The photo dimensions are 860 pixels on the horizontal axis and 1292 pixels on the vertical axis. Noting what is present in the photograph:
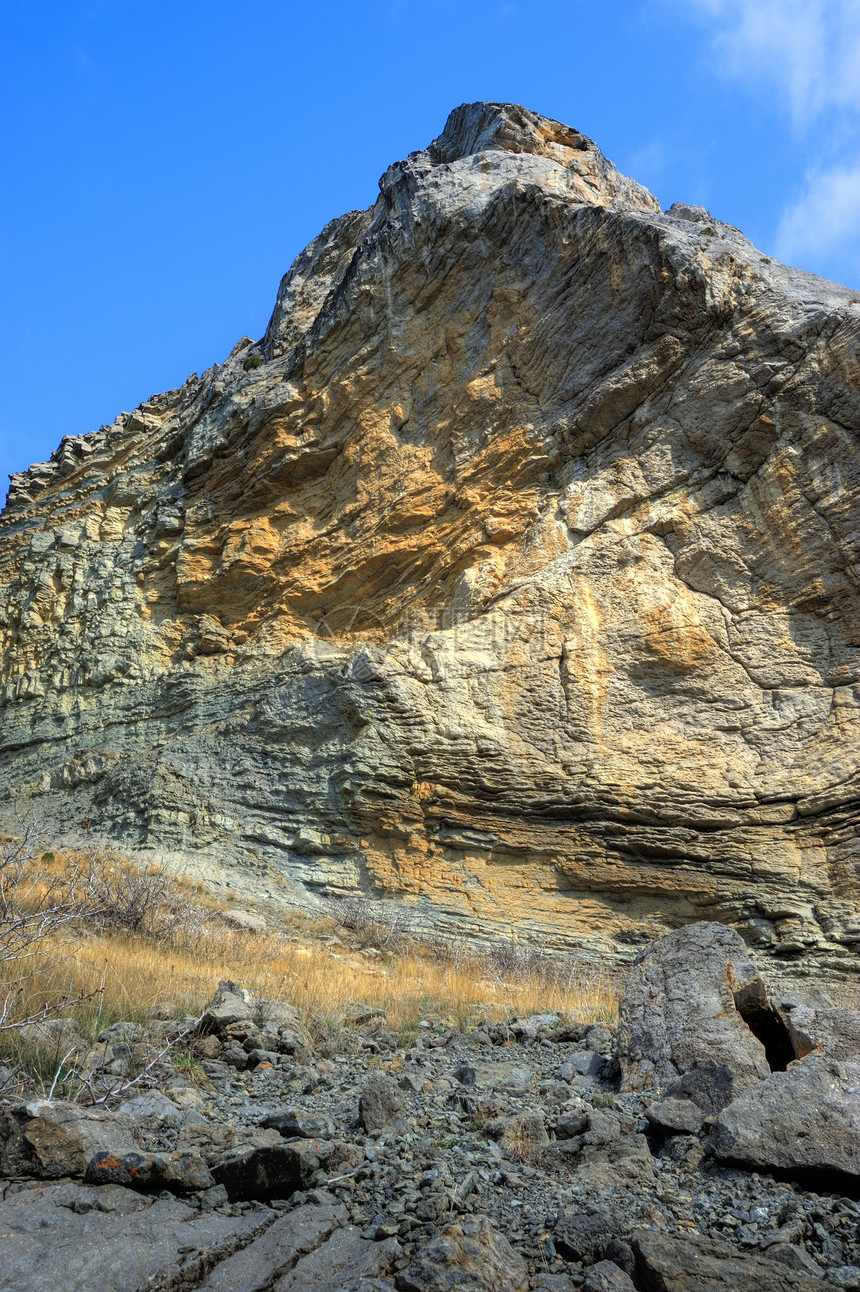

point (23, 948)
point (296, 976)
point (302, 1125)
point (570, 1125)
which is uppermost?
point (23, 948)

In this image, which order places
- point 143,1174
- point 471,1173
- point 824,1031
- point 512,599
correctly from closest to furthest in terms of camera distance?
point 143,1174 → point 471,1173 → point 824,1031 → point 512,599

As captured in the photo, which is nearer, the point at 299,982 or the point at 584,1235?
the point at 584,1235

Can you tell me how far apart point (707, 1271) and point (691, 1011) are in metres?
2.48

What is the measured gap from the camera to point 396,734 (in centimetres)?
1188

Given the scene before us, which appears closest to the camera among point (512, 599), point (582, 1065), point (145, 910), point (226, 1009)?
point (582, 1065)

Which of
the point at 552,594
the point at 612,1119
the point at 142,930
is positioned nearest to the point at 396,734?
the point at 552,594

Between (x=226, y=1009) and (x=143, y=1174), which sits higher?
(x=143, y=1174)

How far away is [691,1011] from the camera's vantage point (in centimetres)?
491

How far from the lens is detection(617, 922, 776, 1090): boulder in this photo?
4562 millimetres

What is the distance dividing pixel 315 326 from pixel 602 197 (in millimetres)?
5649

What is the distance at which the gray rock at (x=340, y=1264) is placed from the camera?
255 centimetres

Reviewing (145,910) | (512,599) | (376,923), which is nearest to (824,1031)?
(145,910)

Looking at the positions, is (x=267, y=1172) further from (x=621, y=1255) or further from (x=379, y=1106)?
(x=621, y=1255)

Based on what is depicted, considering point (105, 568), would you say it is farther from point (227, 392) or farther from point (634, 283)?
point (634, 283)
